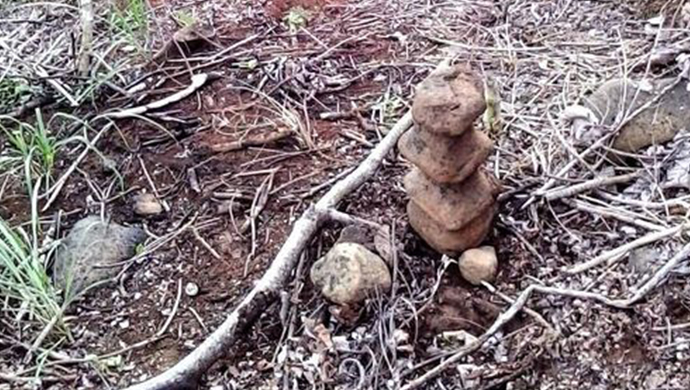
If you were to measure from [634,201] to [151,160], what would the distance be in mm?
1048

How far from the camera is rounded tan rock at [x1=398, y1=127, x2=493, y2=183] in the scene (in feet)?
4.79

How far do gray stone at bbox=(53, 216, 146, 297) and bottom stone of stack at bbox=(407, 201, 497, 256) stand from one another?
0.60 metres

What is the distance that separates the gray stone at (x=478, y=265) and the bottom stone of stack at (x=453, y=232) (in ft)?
0.06

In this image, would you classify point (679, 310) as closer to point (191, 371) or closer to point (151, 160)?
point (191, 371)

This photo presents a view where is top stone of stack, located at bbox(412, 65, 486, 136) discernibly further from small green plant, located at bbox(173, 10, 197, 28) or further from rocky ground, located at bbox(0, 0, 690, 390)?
small green plant, located at bbox(173, 10, 197, 28)

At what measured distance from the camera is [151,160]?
1.96 m

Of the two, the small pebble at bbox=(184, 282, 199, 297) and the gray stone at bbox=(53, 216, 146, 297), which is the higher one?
the gray stone at bbox=(53, 216, 146, 297)

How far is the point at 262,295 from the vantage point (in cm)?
A: 154

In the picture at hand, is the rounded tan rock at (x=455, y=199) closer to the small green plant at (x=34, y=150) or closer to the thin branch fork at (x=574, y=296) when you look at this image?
the thin branch fork at (x=574, y=296)

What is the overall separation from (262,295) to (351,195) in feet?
0.99

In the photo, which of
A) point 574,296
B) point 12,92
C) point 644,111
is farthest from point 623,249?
point 12,92

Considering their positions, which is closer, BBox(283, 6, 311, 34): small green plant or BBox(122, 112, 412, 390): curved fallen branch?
BBox(122, 112, 412, 390): curved fallen branch

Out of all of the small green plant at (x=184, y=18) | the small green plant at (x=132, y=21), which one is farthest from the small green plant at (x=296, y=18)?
the small green plant at (x=132, y=21)

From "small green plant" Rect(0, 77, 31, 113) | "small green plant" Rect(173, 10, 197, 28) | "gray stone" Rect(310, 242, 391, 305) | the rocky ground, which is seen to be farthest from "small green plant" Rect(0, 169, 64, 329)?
"small green plant" Rect(173, 10, 197, 28)
